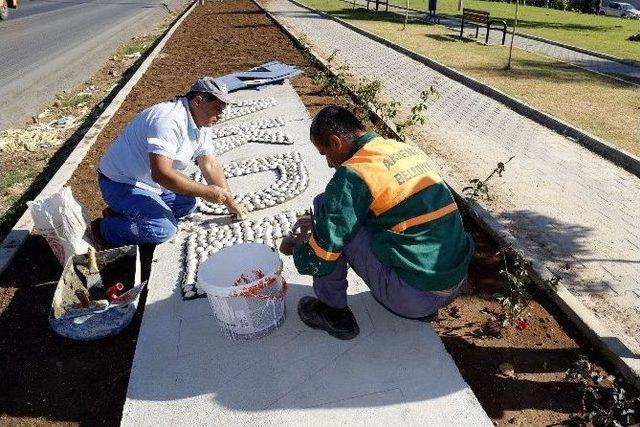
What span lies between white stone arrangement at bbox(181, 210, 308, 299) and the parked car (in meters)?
40.0

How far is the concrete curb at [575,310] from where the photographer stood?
2.91m

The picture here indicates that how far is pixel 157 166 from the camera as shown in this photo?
3777mm

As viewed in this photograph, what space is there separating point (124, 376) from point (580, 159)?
5.88 m

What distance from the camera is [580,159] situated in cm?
627

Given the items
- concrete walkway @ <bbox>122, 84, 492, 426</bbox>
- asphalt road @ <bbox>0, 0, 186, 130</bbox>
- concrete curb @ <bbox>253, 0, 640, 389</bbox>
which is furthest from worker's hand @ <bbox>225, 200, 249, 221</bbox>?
asphalt road @ <bbox>0, 0, 186, 130</bbox>

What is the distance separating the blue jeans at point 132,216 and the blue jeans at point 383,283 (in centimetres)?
188

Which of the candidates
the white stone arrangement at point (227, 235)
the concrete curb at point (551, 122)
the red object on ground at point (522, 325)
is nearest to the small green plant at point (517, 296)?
the red object on ground at point (522, 325)

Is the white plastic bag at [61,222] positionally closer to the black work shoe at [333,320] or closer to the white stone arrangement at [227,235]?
the white stone arrangement at [227,235]

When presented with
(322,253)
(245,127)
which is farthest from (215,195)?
(245,127)

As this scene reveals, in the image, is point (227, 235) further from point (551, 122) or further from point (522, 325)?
point (551, 122)

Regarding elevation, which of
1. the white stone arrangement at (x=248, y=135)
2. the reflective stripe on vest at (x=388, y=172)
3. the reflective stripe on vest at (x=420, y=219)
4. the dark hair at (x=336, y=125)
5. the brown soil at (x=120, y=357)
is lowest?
the brown soil at (x=120, y=357)

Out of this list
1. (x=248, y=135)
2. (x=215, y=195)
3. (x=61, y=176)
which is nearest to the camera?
(x=215, y=195)

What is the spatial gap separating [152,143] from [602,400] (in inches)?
136

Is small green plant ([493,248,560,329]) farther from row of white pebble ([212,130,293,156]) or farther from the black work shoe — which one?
row of white pebble ([212,130,293,156])
